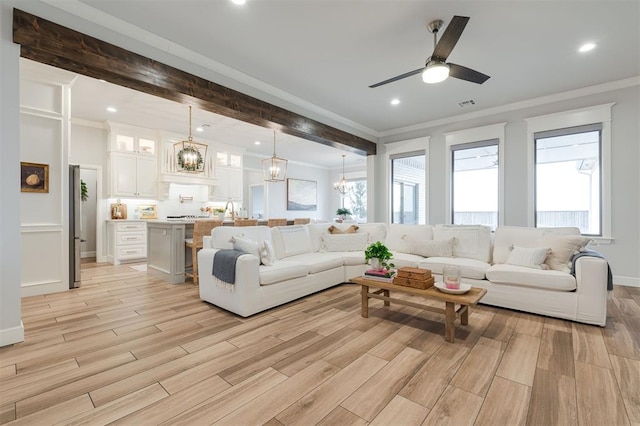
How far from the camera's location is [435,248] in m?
4.11

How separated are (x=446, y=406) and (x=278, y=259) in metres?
2.73

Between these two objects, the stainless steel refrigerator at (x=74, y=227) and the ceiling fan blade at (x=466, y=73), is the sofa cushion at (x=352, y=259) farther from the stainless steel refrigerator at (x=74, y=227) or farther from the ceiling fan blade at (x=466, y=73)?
the stainless steel refrigerator at (x=74, y=227)

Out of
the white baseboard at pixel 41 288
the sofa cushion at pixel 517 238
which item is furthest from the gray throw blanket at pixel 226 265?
the sofa cushion at pixel 517 238

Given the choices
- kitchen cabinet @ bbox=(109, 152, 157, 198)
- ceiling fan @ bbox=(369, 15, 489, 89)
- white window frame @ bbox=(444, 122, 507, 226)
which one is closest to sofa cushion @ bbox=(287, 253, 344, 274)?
ceiling fan @ bbox=(369, 15, 489, 89)

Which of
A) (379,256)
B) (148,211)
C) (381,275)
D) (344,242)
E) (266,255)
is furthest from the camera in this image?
(148,211)

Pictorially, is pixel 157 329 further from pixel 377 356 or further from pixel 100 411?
pixel 377 356

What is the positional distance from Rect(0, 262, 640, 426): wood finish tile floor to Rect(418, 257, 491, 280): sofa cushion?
42 centimetres

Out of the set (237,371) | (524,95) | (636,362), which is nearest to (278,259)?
(237,371)

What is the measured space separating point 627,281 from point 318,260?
4473 millimetres

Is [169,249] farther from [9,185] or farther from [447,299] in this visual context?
[447,299]

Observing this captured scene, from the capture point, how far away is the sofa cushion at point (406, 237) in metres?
4.39

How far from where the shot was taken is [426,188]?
600cm

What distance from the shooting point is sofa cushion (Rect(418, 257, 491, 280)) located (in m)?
3.41

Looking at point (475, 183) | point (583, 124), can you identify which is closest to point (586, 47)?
point (583, 124)
